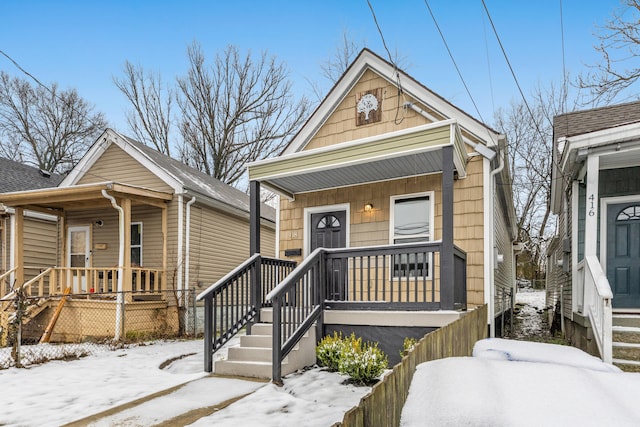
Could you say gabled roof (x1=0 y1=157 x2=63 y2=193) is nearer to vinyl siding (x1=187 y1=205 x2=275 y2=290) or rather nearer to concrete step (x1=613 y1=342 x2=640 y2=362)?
vinyl siding (x1=187 y1=205 x2=275 y2=290)

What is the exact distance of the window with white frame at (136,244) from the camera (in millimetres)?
11102

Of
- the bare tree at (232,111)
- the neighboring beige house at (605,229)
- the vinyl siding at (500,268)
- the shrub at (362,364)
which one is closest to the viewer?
the shrub at (362,364)

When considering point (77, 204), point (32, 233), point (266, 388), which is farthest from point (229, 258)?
point (266, 388)

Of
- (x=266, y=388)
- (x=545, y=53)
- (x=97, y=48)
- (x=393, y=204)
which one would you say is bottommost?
(x=266, y=388)

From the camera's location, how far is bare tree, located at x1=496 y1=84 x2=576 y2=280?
18734mm

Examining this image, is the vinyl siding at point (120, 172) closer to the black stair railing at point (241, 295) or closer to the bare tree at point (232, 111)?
the black stair railing at point (241, 295)

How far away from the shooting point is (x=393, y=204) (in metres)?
7.63

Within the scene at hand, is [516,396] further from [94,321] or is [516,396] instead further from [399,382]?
[94,321]

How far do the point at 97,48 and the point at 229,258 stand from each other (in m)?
8.94

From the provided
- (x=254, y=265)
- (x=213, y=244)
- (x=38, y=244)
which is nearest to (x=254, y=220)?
(x=254, y=265)

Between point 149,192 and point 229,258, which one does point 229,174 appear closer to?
point 229,258

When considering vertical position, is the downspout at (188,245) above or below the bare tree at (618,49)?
below

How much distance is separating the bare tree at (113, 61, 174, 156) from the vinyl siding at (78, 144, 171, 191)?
12.0 meters

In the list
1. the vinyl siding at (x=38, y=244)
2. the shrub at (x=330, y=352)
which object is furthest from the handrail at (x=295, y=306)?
the vinyl siding at (x=38, y=244)
